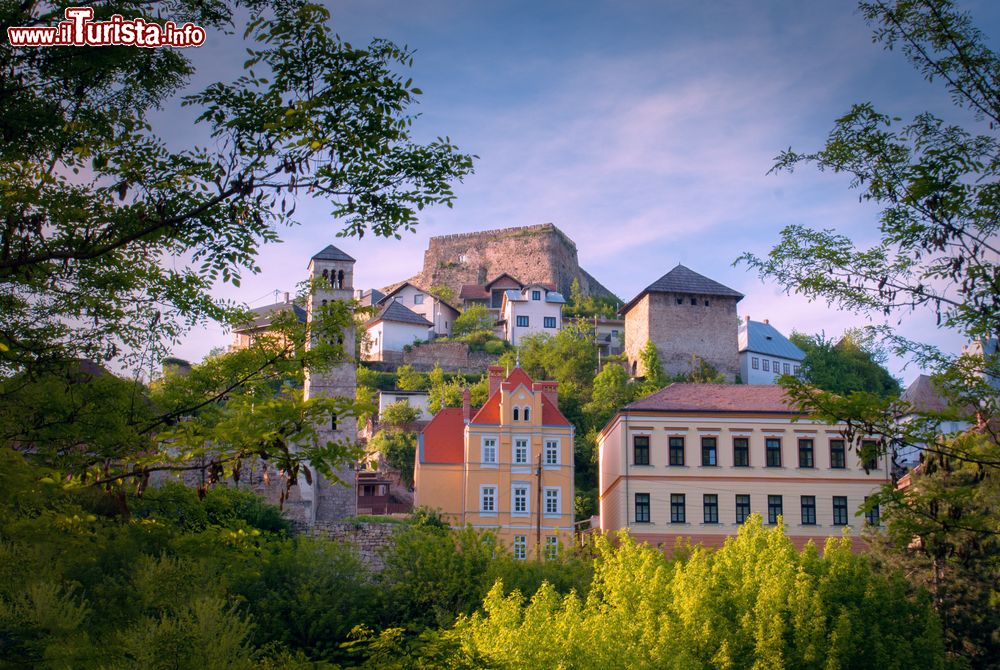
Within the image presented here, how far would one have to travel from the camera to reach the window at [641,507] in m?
42.0

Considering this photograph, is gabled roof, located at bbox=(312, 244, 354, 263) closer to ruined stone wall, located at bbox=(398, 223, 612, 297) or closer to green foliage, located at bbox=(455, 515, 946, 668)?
green foliage, located at bbox=(455, 515, 946, 668)

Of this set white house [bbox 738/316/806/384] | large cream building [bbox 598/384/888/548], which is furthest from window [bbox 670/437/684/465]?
white house [bbox 738/316/806/384]

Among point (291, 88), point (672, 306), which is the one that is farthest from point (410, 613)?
point (672, 306)

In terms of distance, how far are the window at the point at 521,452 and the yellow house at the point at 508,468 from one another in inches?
1.7

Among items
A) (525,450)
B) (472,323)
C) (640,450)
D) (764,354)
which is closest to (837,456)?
(640,450)

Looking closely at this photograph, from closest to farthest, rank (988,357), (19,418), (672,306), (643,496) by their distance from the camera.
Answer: (19,418), (988,357), (643,496), (672,306)

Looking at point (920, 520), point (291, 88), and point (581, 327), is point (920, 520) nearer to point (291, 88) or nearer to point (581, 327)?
point (291, 88)

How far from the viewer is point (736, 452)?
4272cm

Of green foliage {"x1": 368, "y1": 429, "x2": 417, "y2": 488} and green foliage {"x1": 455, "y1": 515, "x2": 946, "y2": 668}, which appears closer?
green foliage {"x1": 455, "y1": 515, "x2": 946, "y2": 668}

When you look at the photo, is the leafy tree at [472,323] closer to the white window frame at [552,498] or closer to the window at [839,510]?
the white window frame at [552,498]

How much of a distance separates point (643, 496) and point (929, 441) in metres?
31.8

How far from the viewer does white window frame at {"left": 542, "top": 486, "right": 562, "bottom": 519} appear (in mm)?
45625

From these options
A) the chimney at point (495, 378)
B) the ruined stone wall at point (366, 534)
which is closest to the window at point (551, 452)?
the chimney at point (495, 378)

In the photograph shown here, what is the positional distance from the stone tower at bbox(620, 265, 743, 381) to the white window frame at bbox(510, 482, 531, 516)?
27.4m
